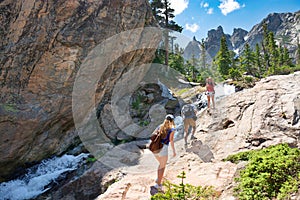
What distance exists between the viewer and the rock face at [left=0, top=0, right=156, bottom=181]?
850cm

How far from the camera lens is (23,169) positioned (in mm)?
9852

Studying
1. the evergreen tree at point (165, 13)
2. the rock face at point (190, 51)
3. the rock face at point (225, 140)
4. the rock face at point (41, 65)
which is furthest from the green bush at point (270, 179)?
the rock face at point (190, 51)

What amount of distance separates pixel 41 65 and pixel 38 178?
453 cm

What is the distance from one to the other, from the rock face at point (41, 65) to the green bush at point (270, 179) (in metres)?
8.01

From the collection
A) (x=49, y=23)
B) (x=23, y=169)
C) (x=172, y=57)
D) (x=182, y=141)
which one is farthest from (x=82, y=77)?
(x=172, y=57)

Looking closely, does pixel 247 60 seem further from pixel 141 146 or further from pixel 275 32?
pixel 275 32

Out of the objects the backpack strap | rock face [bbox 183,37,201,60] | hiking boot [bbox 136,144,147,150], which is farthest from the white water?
rock face [bbox 183,37,201,60]

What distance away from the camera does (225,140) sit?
7660 mm

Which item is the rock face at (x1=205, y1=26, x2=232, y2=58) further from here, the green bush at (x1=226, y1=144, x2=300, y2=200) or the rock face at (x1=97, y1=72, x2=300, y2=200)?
the green bush at (x1=226, y1=144, x2=300, y2=200)

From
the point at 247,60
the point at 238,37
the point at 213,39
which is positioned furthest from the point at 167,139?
the point at 238,37

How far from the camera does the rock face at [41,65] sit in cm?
850

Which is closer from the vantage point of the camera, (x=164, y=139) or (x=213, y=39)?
(x=164, y=139)

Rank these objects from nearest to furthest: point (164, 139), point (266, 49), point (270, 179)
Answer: point (270, 179), point (164, 139), point (266, 49)

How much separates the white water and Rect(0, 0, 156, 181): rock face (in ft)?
1.54
